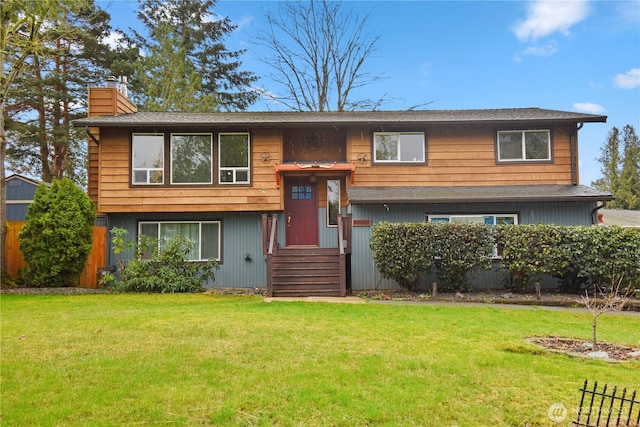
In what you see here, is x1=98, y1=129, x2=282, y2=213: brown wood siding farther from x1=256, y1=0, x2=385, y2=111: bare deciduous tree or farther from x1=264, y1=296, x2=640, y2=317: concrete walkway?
x1=256, y1=0, x2=385, y2=111: bare deciduous tree

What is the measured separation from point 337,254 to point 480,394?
8141 mm

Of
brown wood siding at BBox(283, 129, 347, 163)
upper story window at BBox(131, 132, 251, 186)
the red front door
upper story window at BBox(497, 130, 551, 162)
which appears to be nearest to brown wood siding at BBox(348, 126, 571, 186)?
upper story window at BBox(497, 130, 551, 162)

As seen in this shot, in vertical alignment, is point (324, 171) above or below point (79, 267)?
above

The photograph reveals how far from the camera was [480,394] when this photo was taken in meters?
3.78

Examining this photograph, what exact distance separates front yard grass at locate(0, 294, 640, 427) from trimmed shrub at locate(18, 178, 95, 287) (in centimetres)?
412

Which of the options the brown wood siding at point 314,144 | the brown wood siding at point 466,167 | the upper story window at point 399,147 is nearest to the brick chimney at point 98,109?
the brown wood siding at point 314,144

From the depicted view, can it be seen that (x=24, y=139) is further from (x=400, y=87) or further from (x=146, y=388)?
(x=146, y=388)

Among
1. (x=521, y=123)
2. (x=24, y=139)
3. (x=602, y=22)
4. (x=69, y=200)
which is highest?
(x=602, y=22)

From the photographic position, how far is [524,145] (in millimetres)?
13180

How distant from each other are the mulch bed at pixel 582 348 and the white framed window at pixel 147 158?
10.7 meters

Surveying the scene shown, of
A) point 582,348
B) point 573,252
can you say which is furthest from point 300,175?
point 582,348

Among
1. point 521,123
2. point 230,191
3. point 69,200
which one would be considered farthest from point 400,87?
point 69,200

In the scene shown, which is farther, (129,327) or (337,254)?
(337,254)

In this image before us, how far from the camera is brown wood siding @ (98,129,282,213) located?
497 inches
